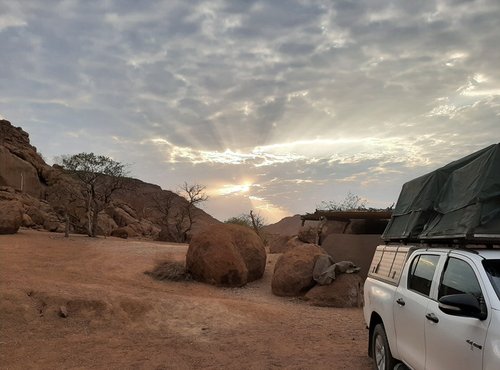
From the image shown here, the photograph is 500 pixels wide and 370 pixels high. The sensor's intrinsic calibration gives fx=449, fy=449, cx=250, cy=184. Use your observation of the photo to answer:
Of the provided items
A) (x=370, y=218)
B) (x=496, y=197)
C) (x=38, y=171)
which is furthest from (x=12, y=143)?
(x=496, y=197)

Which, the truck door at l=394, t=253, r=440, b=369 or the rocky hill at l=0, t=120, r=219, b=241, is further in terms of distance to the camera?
the rocky hill at l=0, t=120, r=219, b=241

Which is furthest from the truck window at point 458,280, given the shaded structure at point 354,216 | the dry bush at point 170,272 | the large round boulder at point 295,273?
the shaded structure at point 354,216

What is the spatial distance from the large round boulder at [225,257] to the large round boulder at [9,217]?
37.7 ft

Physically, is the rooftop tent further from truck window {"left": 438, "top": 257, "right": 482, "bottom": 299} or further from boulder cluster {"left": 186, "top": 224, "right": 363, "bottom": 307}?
boulder cluster {"left": 186, "top": 224, "right": 363, "bottom": 307}

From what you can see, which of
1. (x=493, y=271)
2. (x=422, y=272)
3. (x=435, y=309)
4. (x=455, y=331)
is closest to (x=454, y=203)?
(x=422, y=272)

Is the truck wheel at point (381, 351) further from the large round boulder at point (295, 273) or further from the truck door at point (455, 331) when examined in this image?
the large round boulder at point (295, 273)

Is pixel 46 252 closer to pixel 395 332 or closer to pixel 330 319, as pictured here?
pixel 330 319

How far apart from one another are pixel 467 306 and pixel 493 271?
53cm

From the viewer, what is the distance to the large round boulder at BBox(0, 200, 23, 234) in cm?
2298

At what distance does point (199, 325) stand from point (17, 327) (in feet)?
13.0

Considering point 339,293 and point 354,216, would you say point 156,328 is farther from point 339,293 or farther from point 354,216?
point 354,216

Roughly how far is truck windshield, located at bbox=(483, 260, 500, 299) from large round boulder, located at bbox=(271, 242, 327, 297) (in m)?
12.0

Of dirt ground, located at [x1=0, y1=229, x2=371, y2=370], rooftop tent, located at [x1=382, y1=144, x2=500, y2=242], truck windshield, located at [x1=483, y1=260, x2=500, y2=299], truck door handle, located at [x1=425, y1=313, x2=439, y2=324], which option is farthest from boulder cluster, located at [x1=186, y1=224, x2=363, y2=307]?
truck windshield, located at [x1=483, y1=260, x2=500, y2=299]

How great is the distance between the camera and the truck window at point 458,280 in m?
3.87
